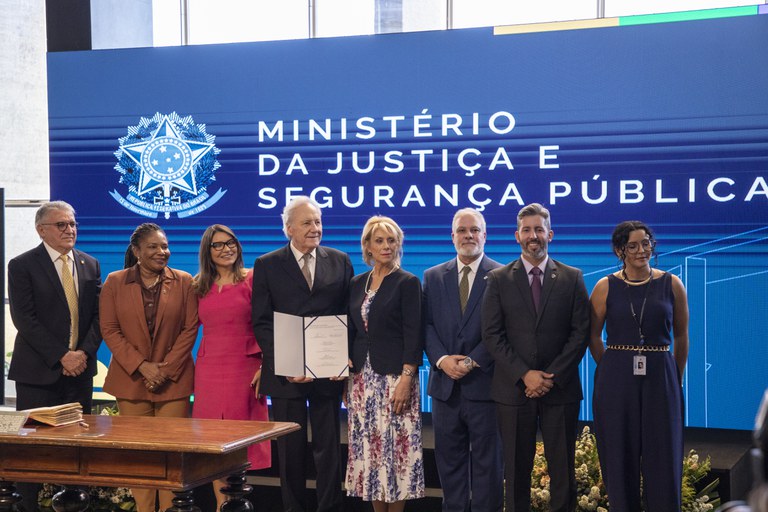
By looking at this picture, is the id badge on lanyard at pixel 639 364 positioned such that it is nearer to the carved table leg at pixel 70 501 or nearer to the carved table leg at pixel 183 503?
the carved table leg at pixel 183 503

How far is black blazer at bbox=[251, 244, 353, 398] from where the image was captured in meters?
4.68

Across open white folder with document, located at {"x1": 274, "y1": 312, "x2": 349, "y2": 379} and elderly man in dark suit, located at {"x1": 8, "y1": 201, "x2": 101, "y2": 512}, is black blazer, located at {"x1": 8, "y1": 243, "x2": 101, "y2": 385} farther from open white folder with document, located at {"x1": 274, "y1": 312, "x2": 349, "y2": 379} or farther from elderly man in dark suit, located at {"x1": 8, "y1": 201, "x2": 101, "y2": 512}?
open white folder with document, located at {"x1": 274, "y1": 312, "x2": 349, "y2": 379}

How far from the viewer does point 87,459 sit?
3732 millimetres

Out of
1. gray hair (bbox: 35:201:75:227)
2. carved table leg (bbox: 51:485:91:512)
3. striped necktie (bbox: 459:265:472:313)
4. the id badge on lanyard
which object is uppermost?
gray hair (bbox: 35:201:75:227)

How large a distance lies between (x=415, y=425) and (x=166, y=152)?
127 inches

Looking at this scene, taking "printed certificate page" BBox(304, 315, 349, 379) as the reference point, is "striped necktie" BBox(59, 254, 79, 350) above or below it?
above

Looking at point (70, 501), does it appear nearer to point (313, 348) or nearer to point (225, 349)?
point (225, 349)

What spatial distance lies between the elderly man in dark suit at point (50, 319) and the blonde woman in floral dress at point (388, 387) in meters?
1.61

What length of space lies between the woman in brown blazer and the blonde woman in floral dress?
94 centimetres

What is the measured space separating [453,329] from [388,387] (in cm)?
43

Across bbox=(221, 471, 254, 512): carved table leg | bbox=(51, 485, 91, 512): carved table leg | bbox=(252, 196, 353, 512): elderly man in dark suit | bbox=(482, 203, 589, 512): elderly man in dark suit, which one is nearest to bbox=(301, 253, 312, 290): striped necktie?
bbox=(252, 196, 353, 512): elderly man in dark suit

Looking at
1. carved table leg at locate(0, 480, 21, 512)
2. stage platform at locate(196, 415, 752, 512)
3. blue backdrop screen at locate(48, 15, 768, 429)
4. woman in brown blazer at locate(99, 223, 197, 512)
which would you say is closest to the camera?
carved table leg at locate(0, 480, 21, 512)

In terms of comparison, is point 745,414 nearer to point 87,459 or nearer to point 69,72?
point 87,459

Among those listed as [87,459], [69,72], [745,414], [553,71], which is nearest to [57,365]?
[87,459]
